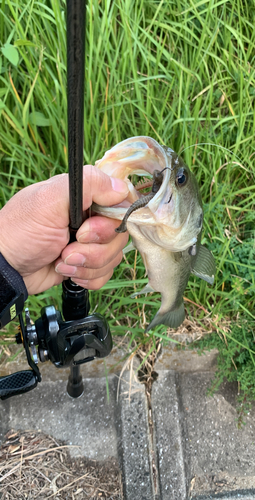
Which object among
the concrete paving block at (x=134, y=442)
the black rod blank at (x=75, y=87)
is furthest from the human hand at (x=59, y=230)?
the concrete paving block at (x=134, y=442)

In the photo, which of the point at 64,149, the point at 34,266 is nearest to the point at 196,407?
the point at 34,266

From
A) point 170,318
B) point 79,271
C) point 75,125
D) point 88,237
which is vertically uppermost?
point 75,125

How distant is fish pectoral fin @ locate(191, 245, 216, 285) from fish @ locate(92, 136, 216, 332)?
4cm

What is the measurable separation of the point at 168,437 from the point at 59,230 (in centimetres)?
125

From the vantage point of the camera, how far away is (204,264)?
1.38 m

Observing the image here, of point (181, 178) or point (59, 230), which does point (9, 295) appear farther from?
point (181, 178)

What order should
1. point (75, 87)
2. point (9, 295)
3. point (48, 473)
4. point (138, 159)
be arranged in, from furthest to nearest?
point (48, 473) < point (9, 295) < point (138, 159) < point (75, 87)

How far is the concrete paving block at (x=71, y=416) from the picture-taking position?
1803 mm

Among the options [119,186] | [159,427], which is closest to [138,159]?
[119,186]

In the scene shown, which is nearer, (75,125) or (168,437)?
(75,125)

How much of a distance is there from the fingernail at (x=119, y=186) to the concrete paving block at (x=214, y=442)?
131 centimetres

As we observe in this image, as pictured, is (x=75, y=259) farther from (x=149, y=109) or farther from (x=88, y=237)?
(x=149, y=109)

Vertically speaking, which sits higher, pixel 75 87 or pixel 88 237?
pixel 75 87

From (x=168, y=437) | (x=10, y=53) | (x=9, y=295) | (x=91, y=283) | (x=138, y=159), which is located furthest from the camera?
(x=168, y=437)
